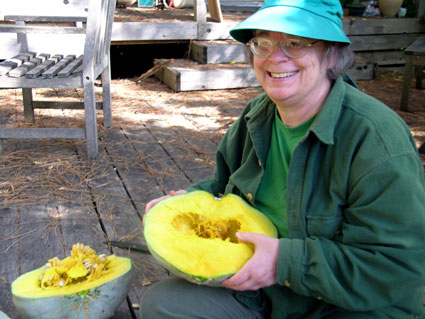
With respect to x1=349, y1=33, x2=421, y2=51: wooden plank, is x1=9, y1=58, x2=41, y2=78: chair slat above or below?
above

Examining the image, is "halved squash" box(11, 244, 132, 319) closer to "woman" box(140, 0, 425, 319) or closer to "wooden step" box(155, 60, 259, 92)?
"woman" box(140, 0, 425, 319)

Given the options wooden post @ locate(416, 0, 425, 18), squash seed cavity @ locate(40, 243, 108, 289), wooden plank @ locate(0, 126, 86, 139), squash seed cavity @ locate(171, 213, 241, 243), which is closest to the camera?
squash seed cavity @ locate(171, 213, 241, 243)

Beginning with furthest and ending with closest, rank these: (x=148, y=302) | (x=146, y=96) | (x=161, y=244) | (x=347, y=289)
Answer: (x=146, y=96) → (x=148, y=302) → (x=161, y=244) → (x=347, y=289)

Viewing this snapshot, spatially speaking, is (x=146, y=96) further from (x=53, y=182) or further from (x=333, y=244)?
(x=333, y=244)

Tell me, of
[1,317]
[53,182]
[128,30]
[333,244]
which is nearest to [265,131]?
[333,244]

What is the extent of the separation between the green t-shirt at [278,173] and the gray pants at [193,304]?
0.94 ft

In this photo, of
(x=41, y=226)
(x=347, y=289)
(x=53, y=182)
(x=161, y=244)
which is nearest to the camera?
(x=347, y=289)

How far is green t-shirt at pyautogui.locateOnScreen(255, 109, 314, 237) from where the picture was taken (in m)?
1.61

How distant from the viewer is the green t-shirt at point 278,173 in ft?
5.30

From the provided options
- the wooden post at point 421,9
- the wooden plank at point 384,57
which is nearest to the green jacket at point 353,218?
the wooden plank at point 384,57

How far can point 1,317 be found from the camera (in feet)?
5.25

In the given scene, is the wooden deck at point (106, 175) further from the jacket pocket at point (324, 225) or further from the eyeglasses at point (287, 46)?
the eyeglasses at point (287, 46)

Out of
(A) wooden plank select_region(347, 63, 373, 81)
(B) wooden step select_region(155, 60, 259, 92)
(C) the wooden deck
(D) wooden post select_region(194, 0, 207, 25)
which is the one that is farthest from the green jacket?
(A) wooden plank select_region(347, 63, 373, 81)

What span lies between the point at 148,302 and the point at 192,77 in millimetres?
4525
